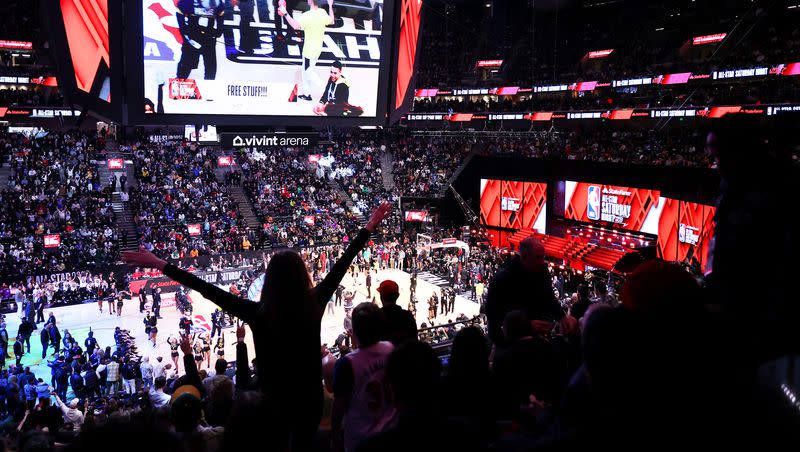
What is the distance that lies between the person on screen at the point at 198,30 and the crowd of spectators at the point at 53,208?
65.3 ft

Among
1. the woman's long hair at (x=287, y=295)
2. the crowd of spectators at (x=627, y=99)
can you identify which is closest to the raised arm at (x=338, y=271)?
the woman's long hair at (x=287, y=295)

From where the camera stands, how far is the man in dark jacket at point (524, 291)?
14.7ft

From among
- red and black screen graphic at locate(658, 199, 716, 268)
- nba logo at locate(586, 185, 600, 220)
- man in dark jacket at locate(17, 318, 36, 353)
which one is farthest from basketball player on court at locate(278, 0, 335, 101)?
nba logo at locate(586, 185, 600, 220)

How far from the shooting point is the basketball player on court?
25.5 ft

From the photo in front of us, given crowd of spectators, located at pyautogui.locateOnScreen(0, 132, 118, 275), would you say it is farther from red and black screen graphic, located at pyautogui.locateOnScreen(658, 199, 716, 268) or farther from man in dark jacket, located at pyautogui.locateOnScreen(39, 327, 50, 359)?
red and black screen graphic, located at pyautogui.locateOnScreen(658, 199, 716, 268)

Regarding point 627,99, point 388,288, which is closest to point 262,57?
point 388,288

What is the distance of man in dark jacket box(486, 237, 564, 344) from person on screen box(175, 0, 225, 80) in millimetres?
5019

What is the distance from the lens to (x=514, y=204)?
110ft

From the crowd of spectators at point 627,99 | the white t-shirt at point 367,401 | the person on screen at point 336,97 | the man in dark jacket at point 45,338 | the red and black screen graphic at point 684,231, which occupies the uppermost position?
the crowd of spectators at point 627,99

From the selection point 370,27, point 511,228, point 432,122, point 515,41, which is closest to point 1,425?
point 370,27

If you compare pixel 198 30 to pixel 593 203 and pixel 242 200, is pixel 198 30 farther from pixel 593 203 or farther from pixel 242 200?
pixel 242 200

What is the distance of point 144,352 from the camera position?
18.0 m

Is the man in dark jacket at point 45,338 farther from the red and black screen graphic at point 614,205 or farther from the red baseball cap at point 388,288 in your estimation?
the red and black screen graphic at point 614,205

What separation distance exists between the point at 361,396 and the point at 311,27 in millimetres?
6019
